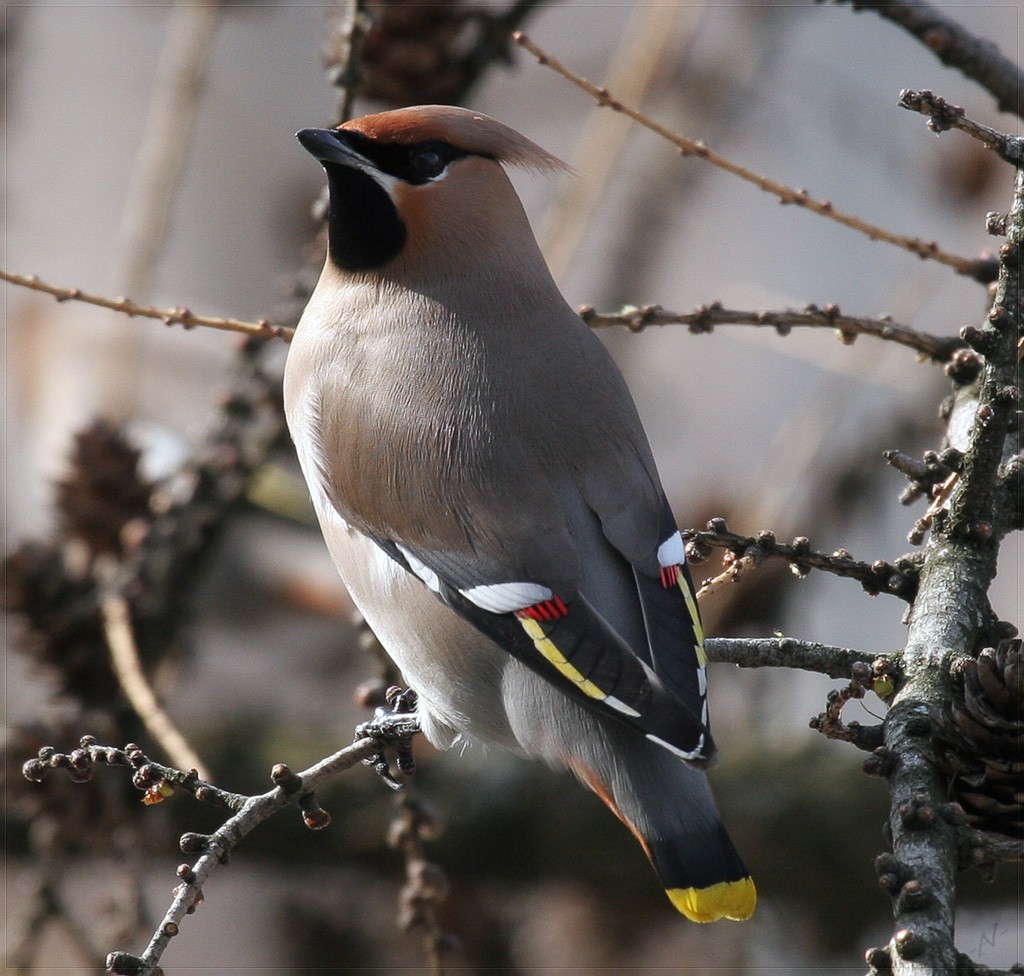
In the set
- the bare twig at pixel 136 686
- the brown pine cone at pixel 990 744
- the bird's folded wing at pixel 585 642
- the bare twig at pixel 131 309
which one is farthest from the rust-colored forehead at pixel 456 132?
the brown pine cone at pixel 990 744

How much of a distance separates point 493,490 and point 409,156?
63 cm

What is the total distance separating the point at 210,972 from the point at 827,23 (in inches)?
171

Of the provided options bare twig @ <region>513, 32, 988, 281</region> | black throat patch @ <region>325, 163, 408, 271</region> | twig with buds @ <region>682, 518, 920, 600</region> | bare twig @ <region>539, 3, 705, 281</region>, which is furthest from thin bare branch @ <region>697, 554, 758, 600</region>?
bare twig @ <region>539, 3, 705, 281</region>

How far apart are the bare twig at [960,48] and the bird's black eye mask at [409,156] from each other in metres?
0.69

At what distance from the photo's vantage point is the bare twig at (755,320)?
1933mm

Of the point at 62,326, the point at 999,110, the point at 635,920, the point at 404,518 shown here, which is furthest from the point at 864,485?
the point at 62,326

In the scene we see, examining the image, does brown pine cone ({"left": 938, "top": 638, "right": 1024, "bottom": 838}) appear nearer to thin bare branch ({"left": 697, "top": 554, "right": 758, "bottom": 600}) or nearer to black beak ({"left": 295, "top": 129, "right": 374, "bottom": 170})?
thin bare branch ({"left": 697, "top": 554, "right": 758, "bottom": 600})

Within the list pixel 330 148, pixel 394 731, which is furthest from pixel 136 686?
pixel 330 148

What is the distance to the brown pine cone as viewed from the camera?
149 cm

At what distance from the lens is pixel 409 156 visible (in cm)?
226

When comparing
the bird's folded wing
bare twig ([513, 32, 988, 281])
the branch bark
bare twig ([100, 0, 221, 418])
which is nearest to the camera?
the branch bark

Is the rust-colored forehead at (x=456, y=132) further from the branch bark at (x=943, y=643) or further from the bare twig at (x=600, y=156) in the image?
the branch bark at (x=943, y=643)

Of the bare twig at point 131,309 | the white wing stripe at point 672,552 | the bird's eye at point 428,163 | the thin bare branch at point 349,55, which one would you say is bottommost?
the white wing stripe at point 672,552

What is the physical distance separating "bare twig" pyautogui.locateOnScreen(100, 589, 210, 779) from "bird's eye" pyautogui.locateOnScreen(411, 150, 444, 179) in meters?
0.94
